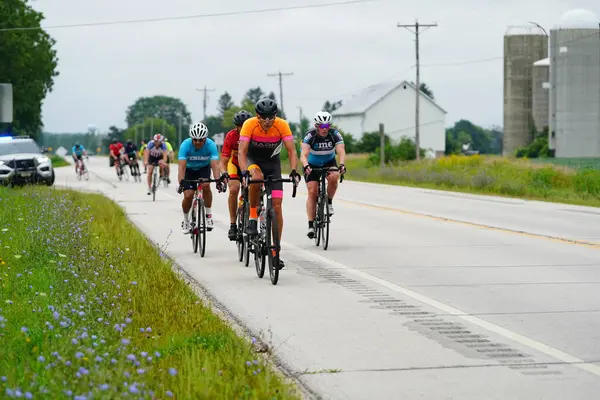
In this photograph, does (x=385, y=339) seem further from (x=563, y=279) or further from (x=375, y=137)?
(x=375, y=137)

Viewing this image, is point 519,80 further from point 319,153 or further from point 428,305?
point 428,305

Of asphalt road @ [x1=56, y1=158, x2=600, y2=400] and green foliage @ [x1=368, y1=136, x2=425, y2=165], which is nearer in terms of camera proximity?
asphalt road @ [x1=56, y1=158, x2=600, y2=400]

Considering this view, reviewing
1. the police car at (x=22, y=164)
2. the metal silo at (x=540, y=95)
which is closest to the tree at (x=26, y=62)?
the police car at (x=22, y=164)

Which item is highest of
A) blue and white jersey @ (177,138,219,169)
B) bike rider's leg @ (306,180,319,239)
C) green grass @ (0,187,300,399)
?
blue and white jersey @ (177,138,219,169)

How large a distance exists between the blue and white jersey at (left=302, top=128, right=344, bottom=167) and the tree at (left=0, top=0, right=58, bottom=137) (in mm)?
56112

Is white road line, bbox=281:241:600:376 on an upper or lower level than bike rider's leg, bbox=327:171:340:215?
lower

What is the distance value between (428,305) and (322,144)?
601cm

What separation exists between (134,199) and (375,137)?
74.9 meters

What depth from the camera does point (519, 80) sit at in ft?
277

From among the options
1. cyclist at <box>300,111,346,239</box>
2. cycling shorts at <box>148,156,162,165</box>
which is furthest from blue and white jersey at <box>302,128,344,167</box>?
cycling shorts at <box>148,156,162,165</box>

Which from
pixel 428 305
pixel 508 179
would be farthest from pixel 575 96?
pixel 428 305

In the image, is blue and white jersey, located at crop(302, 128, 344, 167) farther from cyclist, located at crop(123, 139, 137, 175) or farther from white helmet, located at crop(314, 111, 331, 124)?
cyclist, located at crop(123, 139, 137, 175)

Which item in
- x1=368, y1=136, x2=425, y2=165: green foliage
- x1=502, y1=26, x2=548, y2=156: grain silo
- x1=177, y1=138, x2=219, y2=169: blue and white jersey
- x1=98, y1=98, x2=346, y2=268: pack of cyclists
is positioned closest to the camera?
x1=98, y1=98, x2=346, y2=268: pack of cyclists

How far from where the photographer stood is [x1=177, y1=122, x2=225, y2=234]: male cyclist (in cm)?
1404
